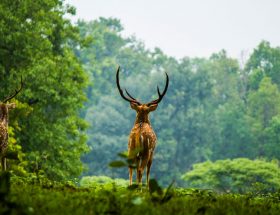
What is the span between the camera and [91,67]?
77875 millimetres

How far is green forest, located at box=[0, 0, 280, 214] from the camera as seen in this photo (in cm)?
2126

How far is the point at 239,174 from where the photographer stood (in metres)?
47.4

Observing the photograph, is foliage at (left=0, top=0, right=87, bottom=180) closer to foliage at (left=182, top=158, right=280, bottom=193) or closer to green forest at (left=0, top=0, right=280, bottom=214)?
green forest at (left=0, top=0, right=280, bottom=214)

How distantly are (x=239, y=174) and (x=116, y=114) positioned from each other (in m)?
26.4

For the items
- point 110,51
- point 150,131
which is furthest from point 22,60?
point 110,51

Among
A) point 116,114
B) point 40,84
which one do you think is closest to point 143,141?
point 40,84

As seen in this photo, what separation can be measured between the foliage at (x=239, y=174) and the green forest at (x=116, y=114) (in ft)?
0.31

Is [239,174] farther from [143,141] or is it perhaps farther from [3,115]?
[143,141]

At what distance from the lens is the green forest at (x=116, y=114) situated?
2126cm

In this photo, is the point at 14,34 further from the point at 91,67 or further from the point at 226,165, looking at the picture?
the point at 91,67

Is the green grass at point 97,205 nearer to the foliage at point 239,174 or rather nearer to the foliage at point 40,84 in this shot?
the foliage at point 40,84

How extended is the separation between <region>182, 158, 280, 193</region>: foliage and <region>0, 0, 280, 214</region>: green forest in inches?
3.7

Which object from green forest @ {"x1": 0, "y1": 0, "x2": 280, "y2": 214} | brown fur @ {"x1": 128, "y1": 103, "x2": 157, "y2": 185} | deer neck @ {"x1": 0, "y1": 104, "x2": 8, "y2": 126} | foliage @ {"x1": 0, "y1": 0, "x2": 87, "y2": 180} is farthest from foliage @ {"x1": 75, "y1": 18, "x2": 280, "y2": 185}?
brown fur @ {"x1": 128, "y1": 103, "x2": 157, "y2": 185}

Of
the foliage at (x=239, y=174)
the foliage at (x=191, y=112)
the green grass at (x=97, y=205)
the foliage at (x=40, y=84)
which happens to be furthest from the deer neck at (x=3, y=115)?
the foliage at (x=191, y=112)
